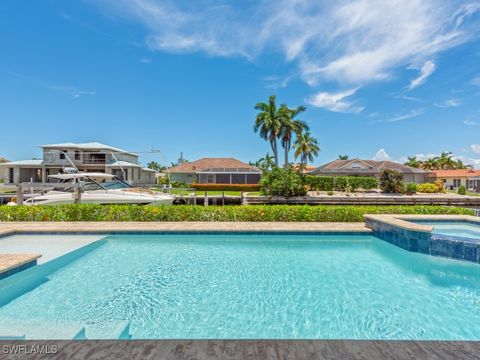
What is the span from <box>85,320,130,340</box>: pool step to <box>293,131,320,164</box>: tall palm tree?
42016mm

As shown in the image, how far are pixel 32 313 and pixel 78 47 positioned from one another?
17846 millimetres

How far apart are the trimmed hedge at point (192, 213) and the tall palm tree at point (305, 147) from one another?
1280 inches

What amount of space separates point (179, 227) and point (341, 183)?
27.5 meters

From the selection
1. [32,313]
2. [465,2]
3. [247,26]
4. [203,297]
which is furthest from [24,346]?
[465,2]

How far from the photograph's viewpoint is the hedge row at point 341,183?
3309 centimetres

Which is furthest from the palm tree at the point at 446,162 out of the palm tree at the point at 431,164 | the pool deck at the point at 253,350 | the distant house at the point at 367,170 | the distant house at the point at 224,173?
the pool deck at the point at 253,350

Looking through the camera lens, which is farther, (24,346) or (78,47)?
(78,47)

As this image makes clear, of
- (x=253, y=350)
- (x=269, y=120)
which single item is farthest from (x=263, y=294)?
(x=269, y=120)

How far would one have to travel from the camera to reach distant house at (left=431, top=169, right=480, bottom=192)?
1591 inches

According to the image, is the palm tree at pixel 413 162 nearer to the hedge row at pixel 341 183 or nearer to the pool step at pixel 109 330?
the hedge row at pixel 341 183

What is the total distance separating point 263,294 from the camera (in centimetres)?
596

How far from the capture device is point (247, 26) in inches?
580

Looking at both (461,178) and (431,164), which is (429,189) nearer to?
(461,178)

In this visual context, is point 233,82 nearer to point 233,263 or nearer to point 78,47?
point 78,47
